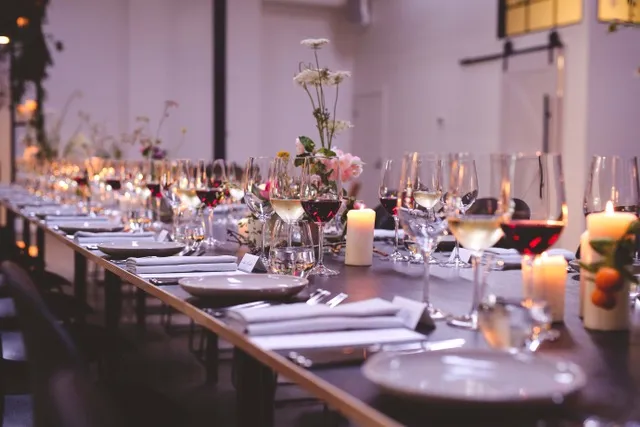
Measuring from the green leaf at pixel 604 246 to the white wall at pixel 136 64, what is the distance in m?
10.2

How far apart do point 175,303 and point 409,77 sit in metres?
9.70

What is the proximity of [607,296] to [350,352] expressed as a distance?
44 centimetres

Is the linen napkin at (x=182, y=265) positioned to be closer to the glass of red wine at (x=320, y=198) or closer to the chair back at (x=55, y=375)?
the glass of red wine at (x=320, y=198)

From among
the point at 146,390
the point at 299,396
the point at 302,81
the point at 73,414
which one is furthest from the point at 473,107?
the point at 73,414

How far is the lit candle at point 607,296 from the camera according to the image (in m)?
1.38

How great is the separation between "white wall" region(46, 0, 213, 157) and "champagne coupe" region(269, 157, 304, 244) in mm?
9354

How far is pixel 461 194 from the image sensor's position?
1503 mm

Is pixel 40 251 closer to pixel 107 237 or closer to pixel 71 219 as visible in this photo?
pixel 71 219

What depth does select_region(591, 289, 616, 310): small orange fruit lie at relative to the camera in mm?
1371

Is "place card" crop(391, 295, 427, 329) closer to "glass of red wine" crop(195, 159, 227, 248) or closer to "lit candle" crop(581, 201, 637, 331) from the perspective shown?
"lit candle" crop(581, 201, 637, 331)

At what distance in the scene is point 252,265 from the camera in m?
2.00

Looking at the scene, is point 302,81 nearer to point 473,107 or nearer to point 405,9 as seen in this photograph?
point 473,107

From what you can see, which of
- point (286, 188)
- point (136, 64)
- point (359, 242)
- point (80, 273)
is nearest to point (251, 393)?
point (286, 188)

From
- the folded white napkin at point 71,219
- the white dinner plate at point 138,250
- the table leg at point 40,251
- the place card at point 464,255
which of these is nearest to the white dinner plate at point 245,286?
the white dinner plate at point 138,250
